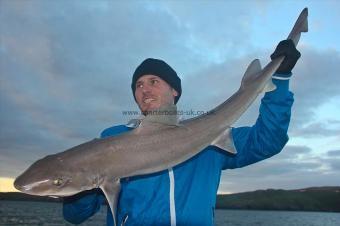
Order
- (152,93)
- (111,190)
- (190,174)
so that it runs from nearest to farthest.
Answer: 1. (111,190)
2. (190,174)
3. (152,93)

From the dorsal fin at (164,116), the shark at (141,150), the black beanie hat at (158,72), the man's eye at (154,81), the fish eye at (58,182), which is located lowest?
the fish eye at (58,182)

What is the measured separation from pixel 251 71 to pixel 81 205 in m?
3.91

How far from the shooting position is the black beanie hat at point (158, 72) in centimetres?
805

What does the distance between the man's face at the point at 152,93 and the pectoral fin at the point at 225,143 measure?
1.40 metres

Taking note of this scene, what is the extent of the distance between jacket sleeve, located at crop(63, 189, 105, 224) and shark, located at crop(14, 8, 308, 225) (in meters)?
1.42

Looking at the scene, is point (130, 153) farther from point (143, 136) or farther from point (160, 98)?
point (160, 98)

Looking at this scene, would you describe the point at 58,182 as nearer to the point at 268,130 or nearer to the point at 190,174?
the point at 190,174

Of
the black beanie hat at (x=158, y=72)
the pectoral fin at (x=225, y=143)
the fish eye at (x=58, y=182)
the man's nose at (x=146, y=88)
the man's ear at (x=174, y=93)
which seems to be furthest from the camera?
the man's ear at (x=174, y=93)

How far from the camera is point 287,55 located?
22.4 ft

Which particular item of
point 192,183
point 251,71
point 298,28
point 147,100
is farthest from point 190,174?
point 298,28

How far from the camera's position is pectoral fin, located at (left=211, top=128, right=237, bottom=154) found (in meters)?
6.46

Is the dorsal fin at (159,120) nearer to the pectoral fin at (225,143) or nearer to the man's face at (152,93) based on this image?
the pectoral fin at (225,143)

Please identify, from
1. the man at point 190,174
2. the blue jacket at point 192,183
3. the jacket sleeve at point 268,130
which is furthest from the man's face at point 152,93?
the jacket sleeve at point 268,130

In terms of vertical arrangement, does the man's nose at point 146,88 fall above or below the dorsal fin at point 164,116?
above
